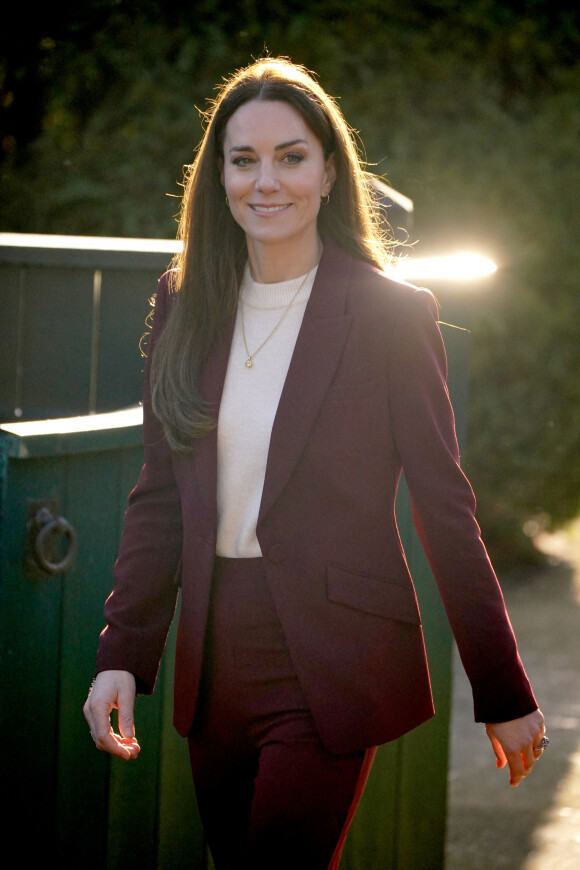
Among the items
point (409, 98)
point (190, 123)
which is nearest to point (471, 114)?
point (409, 98)

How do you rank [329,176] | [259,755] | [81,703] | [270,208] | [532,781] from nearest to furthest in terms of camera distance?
1. [259,755]
2. [270,208]
3. [329,176]
4. [81,703]
5. [532,781]

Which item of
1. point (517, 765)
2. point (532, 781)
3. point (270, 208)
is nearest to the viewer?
point (517, 765)

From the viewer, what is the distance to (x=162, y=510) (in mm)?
2219

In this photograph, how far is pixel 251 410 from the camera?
83.6 inches

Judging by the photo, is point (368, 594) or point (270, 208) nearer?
point (368, 594)

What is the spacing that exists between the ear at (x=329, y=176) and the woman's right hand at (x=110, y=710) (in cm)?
104

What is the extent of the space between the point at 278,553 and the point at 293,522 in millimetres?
63

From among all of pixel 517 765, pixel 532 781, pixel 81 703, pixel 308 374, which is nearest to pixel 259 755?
pixel 517 765

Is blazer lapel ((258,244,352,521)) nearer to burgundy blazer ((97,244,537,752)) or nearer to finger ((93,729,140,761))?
burgundy blazer ((97,244,537,752))

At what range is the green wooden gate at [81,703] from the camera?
2.25m

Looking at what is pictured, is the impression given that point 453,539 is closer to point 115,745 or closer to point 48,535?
point 115,745

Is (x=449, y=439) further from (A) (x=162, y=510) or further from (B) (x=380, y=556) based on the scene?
(A) (x=162, y=510)

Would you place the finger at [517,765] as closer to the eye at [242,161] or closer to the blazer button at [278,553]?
the blazer button at [278,553]

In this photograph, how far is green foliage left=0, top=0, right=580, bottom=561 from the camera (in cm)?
659
